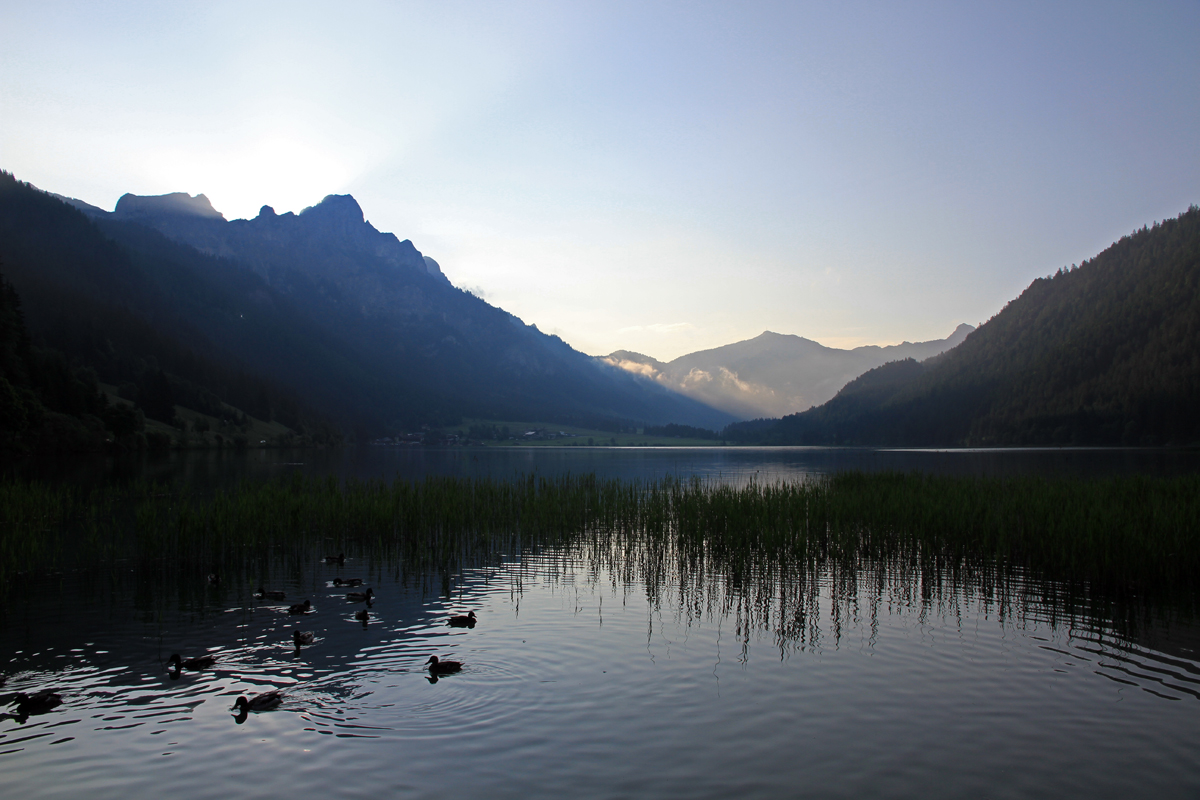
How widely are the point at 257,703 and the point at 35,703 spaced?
133 inches

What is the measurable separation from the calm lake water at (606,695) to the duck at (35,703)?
0.80 feet

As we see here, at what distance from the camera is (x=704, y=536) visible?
27.0 metres

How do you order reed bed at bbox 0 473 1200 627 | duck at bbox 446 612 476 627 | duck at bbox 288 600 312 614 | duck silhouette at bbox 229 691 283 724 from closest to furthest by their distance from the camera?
duck silhouette at bbox 229 691 283 724, duck at bbox 446 612 476 627, duck at bbox 288 600 312 614, reed bed at bbox 0 473 1200 627

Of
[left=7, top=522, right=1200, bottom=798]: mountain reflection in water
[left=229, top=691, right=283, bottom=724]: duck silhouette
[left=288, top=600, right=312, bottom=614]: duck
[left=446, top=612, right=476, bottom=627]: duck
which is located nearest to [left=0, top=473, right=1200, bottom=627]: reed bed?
[left=7, top=522, right=1200, bottom=798]: mountain reflection in water

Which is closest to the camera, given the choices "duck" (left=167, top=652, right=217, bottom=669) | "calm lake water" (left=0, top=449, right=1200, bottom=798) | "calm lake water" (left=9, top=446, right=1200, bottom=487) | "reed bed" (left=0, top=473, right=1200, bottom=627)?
"calm lake water" (left=0, top=449, right=1200, bottom=798)

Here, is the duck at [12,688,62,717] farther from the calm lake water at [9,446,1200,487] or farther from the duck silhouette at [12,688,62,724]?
the calm lake water at [9,446,1200,487]

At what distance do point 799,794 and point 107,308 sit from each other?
221 meters

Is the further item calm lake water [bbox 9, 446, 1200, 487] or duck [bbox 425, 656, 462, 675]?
calm lake water [bbox 9, 446, 1200, 487]

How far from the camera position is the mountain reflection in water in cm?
917

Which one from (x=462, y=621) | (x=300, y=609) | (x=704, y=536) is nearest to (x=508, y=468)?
(x=704, y=536)

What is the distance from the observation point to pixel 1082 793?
8.86 m

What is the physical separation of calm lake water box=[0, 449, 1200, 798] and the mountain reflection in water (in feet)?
0.17

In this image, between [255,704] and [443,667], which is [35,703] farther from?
[443,667]

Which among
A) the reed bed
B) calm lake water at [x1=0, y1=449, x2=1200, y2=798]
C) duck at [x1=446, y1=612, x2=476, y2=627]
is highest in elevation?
the reed bed
